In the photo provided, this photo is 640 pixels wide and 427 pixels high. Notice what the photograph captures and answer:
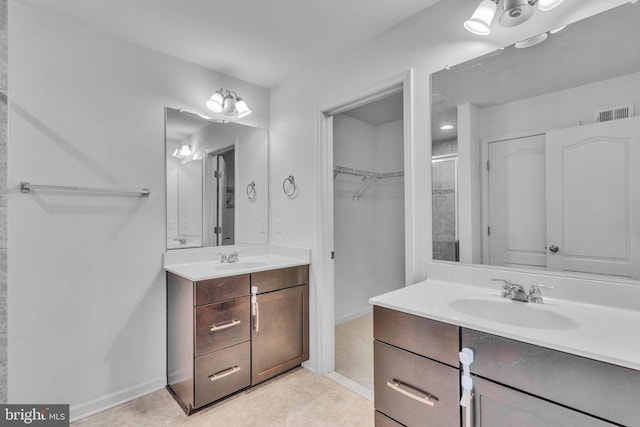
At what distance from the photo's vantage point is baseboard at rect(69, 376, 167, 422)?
6.01ft

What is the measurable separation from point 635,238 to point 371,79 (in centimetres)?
157

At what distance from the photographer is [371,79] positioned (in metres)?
2.03

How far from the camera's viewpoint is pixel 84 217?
189cm

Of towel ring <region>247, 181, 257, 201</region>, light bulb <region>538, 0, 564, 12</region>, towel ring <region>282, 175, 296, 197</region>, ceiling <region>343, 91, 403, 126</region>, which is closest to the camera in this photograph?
light bulb <region>538, 0, 564, 12</region>

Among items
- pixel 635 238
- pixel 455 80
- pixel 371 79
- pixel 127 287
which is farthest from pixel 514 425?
pixel 127 287

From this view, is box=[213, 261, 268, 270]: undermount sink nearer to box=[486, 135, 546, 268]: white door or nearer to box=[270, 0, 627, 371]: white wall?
box=[270, 0, 627, 371]: white wall

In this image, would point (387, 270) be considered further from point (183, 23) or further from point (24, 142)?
point (24, 142)

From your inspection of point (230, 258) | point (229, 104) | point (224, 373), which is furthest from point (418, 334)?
point (229, 104)

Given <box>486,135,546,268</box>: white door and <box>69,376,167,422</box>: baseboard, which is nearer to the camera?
<box>486,135,546,268</box>: white door

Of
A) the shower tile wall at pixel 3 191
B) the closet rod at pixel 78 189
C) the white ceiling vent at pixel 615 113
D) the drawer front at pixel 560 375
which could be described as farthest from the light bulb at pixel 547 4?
the shower tile wall at pixel 3 191

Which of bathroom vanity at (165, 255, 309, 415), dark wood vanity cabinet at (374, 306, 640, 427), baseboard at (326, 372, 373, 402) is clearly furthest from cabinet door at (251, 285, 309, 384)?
dark wood vanity cabinet at (374, 306, 640, 427)

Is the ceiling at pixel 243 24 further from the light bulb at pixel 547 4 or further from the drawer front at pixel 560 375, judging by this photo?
the drawer front at pixel 560 375

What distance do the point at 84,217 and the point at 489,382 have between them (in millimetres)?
2270

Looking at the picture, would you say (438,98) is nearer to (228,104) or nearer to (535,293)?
(535,293)
